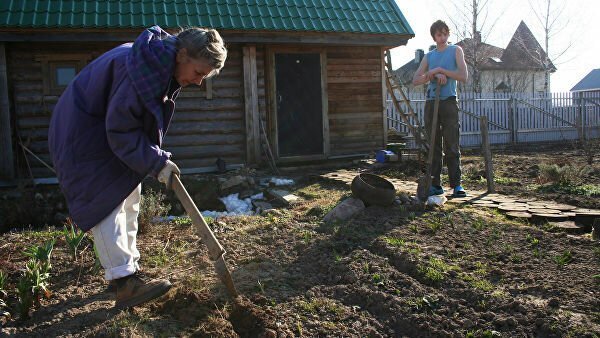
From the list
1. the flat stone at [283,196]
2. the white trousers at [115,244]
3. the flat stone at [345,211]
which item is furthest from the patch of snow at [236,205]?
the white trousers at [115,244]

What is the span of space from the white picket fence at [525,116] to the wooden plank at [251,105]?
325 inches

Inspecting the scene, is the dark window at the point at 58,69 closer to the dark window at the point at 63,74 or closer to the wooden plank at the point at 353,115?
the dark window at the point at 63,74

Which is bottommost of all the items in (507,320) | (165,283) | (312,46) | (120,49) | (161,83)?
(507,320)

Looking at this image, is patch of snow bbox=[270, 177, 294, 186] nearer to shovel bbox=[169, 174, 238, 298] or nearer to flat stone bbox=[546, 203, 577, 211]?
flat stone bbox=[546, 203, 577, 211]

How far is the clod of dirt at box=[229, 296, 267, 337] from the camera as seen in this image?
290cm

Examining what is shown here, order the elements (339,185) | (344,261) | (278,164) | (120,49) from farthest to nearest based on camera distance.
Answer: (278,164)
(339,185)
(344,261)
(120,49)

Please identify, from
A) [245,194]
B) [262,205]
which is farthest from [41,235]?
[245,194]

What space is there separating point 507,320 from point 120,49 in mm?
2579

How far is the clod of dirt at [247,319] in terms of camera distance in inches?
114

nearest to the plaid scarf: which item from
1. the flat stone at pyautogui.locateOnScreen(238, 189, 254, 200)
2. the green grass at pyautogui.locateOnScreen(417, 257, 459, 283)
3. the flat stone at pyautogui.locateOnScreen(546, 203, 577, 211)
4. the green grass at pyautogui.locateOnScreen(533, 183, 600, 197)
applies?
the green grass at pyautogui.locateOnScreen(417, 257, 459, 283)

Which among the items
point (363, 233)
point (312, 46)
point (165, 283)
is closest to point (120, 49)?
point (165, 283)

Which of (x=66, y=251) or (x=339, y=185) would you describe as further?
(x=339, y=185)

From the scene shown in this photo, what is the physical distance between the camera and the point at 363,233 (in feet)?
15.1

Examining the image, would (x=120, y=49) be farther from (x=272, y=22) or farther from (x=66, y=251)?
(x=272, y=22)
